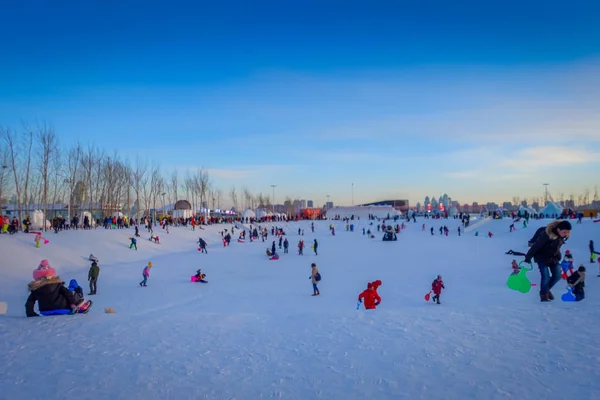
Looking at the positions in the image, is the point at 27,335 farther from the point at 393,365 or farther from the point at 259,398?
the point at 393,365

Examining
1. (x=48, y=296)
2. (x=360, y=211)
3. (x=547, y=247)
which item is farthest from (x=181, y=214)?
(x=547, y=247)

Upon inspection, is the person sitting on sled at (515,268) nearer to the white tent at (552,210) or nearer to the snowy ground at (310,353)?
the snowy ground at (310,353)

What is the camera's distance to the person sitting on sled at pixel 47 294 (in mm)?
9008

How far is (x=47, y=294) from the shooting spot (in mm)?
9219

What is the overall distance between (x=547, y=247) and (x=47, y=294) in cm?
1118

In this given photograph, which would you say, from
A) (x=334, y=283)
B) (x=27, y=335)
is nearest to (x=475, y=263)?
(x=334, y=283)

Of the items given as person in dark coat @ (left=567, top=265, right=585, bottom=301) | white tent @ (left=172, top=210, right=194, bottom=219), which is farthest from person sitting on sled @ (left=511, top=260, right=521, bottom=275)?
white tent @ (left=172, top=210, right=194, bottom=219)

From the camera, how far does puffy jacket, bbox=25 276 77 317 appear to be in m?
9.03

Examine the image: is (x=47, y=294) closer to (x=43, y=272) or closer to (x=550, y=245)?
(x=43, y=272)

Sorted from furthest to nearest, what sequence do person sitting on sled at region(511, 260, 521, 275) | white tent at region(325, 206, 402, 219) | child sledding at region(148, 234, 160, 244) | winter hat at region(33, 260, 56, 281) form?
white tent at region(325, 206, 402, 219) < child sledding at region(148, 234, 160, 244) < person sitting on sled at region(511, 260, 521, 275) < winter hat at region(33, 260, 56, 281)

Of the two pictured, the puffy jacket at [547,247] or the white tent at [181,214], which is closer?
the puffy jacket at [547,247]

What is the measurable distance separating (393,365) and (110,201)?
171 feet

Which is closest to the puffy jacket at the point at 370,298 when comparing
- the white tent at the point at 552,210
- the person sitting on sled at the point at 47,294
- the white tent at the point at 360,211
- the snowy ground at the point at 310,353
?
the snowy ground at the point at 310,353

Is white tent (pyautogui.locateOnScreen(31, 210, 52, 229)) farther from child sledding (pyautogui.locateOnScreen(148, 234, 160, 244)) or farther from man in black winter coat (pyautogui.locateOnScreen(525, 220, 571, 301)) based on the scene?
man in black winter coat (pyautogui.locateOnScreen(525, 220, 571, 301))
